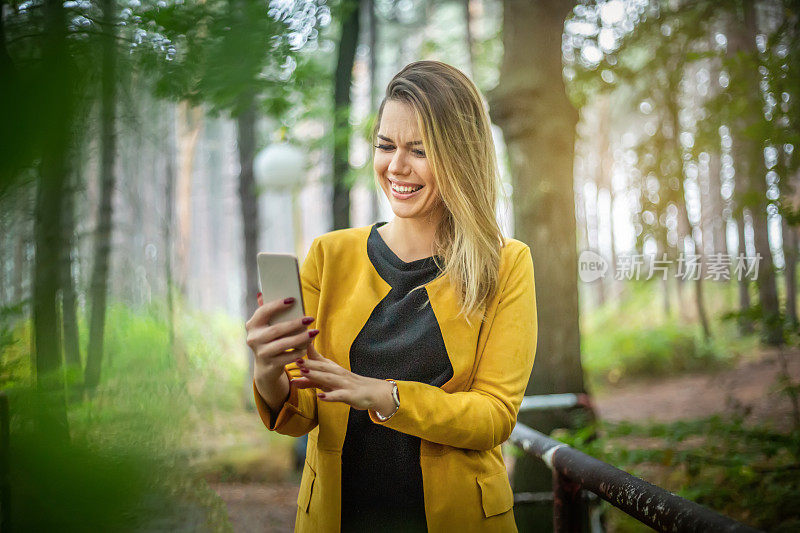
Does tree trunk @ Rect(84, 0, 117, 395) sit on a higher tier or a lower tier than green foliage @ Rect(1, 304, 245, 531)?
higher

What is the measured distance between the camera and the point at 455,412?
52.6 inches

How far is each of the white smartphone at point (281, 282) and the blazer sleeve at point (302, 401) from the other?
0.15 metres

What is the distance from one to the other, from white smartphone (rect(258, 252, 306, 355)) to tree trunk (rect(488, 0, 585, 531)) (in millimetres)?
3127

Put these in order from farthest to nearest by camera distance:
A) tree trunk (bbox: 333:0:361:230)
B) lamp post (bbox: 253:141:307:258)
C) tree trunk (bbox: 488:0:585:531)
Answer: lamp post (bbox: 253:141:307:258)
tree trunk (bbox: 333:0:361:230)
tree trunk (bbox: 488:0:585:531)

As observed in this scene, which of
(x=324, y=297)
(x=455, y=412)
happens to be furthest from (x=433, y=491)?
(x=324, y=297)

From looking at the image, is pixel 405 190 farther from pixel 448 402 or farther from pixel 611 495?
pixel 611 495

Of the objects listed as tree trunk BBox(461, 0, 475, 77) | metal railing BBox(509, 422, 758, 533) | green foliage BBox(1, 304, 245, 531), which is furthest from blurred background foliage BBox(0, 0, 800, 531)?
metal railing BBox(509, 422, 758, 533)

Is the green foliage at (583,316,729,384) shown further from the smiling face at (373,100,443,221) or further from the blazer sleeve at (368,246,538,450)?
the smiling face at (373,100,443,221)

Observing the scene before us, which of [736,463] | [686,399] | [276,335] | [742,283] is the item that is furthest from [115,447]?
[686,399]

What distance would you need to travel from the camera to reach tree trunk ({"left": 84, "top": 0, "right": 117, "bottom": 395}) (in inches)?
18.0

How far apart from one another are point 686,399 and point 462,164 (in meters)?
9.80

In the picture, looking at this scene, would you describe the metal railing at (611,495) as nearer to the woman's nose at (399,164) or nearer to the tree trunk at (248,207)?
the woman's nose at (399,164)

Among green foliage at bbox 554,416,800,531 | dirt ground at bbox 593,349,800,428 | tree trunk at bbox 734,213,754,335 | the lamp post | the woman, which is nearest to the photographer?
the woman

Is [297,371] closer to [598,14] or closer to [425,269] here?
[425,269]
